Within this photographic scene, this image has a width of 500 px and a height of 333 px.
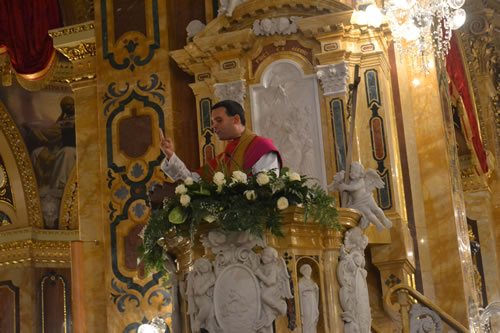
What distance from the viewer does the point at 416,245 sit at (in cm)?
773

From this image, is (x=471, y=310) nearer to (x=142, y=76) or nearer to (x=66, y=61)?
(x=142, y=76)

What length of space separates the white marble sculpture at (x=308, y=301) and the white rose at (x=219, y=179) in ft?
2.11

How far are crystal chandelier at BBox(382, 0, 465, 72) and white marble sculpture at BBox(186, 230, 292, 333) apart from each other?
11.8 ft

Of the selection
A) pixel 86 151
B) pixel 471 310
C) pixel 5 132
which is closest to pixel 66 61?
pixel 5 132

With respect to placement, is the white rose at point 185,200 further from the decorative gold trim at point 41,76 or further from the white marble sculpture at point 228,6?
the decorative gold trim at point 41,76

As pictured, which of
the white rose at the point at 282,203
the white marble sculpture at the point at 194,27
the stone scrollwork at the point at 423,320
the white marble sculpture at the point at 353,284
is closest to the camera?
the white rose at the point at 282,203

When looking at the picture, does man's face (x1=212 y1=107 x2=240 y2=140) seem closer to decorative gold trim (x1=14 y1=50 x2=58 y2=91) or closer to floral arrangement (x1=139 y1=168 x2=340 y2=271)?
floral arrangement (x1=139 y1=168 x2=340 y2=271)

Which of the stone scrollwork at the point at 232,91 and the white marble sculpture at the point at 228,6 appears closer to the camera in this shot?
the stone scrollwork at the point at 232,91

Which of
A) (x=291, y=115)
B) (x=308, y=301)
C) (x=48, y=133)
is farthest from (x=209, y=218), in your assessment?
(x=48, y=133)

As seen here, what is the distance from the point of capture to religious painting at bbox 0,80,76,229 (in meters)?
13.0

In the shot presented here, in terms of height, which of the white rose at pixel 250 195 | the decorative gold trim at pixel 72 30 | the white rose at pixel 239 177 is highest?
the decorative gold trim at pixel 72 30

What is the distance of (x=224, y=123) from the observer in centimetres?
558

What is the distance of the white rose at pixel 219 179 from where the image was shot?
4932mm

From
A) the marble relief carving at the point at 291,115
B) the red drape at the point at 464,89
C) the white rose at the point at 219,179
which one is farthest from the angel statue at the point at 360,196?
the red drape at the point at 464,89
